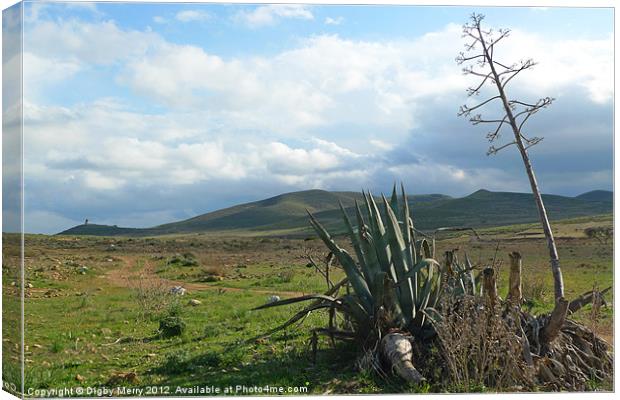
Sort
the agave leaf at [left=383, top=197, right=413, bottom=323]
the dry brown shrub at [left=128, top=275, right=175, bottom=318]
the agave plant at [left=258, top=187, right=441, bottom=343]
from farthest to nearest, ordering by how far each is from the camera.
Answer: the dry brown shrub at [left=128, top=275, right=175, bottom=318] < the agave leaf at [left=383, top=197, right=413, bottom=323] < the agave plant at [left=258, top=187, right=441, bottom=343]

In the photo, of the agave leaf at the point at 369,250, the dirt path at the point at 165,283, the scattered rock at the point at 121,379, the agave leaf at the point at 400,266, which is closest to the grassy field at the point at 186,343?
the scattered rock at the point at 121,379

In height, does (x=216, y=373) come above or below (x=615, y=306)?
below

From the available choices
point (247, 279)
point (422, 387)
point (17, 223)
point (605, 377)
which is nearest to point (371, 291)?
point (422, 387)

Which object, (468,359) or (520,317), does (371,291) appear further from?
(520,317)

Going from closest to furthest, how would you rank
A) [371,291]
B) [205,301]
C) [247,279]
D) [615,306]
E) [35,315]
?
1. [371,291]
2. [615,306]
3. [35,315]
4. [205,301]
5. [247,279]

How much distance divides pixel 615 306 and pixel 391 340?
Result: 8.37 ft

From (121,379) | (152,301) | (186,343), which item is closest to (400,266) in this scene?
(121,379)

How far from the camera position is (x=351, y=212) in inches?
2881

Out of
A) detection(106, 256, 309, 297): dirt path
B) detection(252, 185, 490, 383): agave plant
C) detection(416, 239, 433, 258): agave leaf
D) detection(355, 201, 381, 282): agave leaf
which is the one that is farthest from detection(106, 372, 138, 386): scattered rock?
detection(106, 256, 309, 297): dirt path

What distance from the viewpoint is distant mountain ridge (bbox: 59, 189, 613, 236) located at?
61.1 metres

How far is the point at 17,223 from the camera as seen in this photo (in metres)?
6.13

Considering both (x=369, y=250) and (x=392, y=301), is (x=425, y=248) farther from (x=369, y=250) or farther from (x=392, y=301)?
(x=392, y=301)

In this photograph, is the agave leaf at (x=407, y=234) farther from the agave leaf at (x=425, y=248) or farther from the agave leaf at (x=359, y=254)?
the agave leaf at (x=359, y=254)

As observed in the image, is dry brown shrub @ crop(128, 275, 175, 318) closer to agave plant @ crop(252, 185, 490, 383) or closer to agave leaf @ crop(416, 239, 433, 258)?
agave plant @ crop(252, 185, 490, 383)
